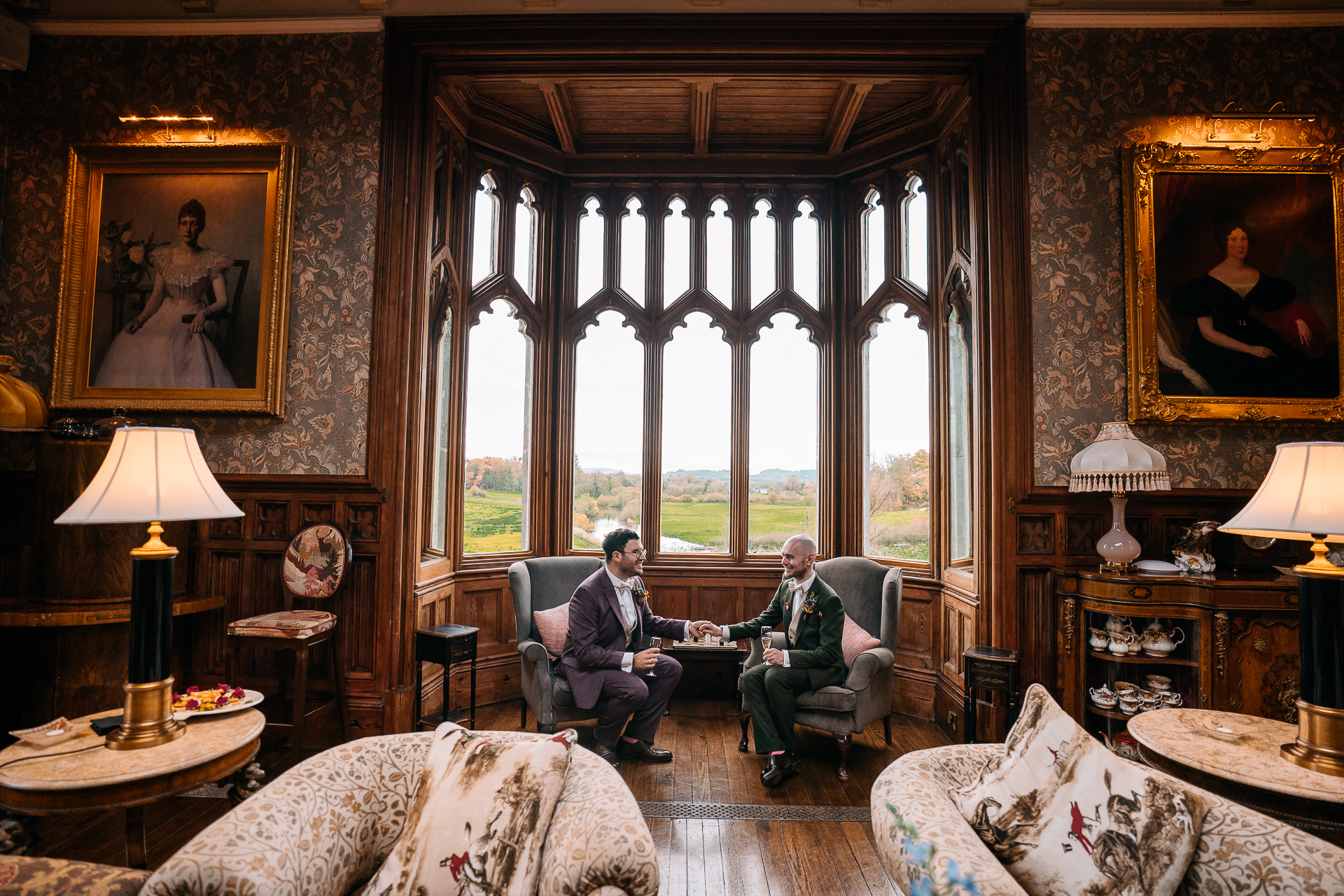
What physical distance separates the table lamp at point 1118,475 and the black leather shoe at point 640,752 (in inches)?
97.8

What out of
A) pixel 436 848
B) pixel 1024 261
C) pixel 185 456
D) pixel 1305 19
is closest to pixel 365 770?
pixel 436 848

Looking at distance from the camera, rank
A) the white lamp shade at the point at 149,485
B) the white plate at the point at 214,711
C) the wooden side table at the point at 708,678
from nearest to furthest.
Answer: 1. the white lamp shade at the point at 149,485
2. the white plate at the point at 214,711
3. the wooden side table at the point at 708,678

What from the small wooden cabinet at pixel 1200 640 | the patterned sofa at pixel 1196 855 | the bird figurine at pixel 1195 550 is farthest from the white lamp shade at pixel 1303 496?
the bird figurine at pixel 1195 550

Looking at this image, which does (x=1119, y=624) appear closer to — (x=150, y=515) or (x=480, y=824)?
(x=480, y=824)

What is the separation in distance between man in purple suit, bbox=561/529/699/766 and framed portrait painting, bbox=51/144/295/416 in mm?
2057

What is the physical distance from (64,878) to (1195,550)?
449 cm

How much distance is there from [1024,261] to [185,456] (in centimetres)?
402

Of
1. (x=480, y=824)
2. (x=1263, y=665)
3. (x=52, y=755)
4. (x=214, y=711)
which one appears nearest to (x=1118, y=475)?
(x=1263, y=665)

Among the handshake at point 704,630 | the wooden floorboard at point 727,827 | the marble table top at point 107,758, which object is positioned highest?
the marble table top at point 107,758

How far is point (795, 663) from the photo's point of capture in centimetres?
365

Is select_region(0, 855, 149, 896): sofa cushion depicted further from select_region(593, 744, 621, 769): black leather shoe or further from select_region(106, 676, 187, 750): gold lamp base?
select_region(593, 744, 621, 769): black leather shoe

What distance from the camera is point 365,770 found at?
178 cm

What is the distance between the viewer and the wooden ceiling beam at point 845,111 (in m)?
4.51

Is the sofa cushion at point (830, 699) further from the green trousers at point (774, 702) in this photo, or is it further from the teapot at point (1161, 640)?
the teapot at point (1161, 640)
